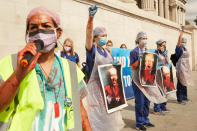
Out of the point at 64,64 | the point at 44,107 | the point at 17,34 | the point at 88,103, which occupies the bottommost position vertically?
the point at 88,103

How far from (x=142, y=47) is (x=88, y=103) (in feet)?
7.02

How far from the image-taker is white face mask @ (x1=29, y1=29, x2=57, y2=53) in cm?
138

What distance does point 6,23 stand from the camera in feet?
15.3

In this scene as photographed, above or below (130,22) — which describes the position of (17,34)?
below

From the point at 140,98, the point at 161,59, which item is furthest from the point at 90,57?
the point at 161,59

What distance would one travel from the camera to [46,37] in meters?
1.40

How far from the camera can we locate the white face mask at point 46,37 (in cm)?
138

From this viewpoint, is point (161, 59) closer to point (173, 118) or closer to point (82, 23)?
point (173, 118)

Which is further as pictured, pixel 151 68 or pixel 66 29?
pixel 66 29

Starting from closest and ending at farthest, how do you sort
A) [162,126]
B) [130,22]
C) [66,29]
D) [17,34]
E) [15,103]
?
[15,103] < [162,126] < [17,34] < [66,29] < [130,22]

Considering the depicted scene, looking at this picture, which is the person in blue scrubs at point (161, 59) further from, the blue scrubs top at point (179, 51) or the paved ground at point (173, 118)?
the blue scrubs top at point (179, 51)

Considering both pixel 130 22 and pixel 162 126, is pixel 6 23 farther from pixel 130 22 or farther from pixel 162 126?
pixel 130 22

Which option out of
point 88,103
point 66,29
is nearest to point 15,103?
point 88,103

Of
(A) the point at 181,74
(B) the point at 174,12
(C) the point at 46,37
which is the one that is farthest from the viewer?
(B) the point at 174,12
